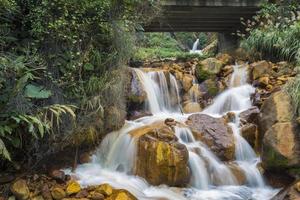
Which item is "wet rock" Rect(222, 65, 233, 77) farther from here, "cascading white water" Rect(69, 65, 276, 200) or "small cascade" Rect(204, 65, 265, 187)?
"cascading white water" Rect(69, 65, 276, 200)

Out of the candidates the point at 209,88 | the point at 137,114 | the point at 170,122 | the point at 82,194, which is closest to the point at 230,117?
the point at 170,122

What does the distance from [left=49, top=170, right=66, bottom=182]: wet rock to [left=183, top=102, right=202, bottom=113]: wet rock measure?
427 centimetres

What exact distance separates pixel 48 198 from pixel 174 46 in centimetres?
1983

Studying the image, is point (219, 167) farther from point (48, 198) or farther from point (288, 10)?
point (288, 10)

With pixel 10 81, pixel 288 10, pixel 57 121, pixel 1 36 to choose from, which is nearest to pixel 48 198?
pixel 57 121

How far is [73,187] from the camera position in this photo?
5.95m

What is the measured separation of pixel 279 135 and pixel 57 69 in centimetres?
398

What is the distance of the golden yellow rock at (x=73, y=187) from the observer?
5879mm

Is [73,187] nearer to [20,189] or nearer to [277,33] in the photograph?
[20,189]

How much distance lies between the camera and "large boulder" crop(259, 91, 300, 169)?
6602mm

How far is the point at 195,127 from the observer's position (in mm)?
7777

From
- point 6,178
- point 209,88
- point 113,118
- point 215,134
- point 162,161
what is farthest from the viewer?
point 209,88

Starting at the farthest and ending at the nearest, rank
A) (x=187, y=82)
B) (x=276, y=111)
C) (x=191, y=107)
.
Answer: (x=187, y=82) < (x=191, y=107) < (x=276, y=111)

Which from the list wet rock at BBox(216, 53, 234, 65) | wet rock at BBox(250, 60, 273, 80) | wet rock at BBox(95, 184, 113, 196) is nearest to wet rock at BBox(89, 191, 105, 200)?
wet rock at BBox(95, 184, 113, 196)
